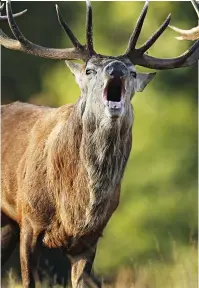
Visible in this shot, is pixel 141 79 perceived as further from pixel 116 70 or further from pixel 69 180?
pixel 69 180

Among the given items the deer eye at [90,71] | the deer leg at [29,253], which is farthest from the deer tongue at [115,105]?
the deer leg at [29,253]

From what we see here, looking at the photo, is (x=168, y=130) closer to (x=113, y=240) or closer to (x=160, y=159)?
(x=160, y=159)

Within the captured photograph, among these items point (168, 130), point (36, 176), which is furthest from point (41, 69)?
point (36, 176)

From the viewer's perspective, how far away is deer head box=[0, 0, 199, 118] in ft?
24.5

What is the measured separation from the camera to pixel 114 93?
7551 mm

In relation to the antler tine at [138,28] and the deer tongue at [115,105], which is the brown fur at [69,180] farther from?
the antler tine at [138,28]

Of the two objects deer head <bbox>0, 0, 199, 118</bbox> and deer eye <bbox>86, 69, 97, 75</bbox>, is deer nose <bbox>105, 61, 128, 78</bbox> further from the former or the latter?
deer eye <bbox>86, 69, 97, 75</bbox>

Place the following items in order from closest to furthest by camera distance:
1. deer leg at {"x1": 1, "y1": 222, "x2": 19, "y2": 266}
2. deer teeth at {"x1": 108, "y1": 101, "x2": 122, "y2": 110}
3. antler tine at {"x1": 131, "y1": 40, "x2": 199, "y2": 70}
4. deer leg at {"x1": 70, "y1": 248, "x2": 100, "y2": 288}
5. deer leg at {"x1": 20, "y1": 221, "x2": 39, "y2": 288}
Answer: deer teeth at {"x1": 108, "y1": 101, "x2": 122, "y2": 110}, antler tine at {"x1": 131, "y1": 40, "x2": 199, "y2": 70}, deer leg at {"x1": 20, "y1": 221, "x2": 39, "y2": 288}, deer leg at {"x1": 70, "y1": 248, "x2": 100, "y2": 288}, deer leg at {"x1": 1, "y1": 222, "x2": 19, "y2": 266}

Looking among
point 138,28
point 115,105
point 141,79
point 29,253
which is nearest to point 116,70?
point 115,105

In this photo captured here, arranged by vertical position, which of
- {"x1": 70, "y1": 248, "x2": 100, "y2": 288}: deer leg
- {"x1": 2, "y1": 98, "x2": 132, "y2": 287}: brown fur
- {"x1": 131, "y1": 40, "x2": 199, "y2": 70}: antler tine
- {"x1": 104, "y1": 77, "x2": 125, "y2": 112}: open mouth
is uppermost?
{"x1": 131, "y1": 40, "x2": 199, "y2": 70}: antler tine

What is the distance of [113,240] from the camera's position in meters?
19.4

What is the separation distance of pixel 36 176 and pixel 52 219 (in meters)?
0.34

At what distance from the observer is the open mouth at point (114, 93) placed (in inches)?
292

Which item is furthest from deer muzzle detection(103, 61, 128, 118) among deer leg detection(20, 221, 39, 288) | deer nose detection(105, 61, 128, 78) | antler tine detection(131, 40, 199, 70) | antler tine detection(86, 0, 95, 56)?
deer leg detection(20, 221, 39, 288)
